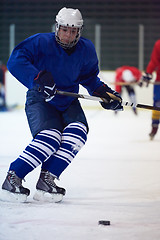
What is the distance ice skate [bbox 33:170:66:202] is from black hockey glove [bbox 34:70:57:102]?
0.39 m

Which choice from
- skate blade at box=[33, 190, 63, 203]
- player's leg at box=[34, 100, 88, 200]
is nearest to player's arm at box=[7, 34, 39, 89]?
player's leg at box=[34, 100, 88, 200]

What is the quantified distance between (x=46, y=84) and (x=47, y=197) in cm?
53

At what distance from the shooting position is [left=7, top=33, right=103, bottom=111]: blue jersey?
2.46m

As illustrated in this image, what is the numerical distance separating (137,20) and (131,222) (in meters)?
9.35

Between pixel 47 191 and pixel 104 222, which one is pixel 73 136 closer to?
pixel 47 191

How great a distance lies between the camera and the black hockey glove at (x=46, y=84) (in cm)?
A: 236

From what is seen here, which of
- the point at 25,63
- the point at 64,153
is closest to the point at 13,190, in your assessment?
A: the point at 64,153

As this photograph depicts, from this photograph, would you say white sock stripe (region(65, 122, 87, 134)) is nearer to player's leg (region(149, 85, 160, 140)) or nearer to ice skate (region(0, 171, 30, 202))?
ice skate (region(0, 171, 30, 202))

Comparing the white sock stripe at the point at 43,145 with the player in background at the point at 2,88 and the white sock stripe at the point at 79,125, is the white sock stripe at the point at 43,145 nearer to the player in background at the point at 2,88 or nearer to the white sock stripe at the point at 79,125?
the white sock stripe at the point at 79,125

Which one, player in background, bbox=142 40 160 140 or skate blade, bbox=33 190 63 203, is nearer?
skate blade, bbox=33 190 63 203

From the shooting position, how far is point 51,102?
101 inches

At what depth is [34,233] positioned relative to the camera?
1866 mm

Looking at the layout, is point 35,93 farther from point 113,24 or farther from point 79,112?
point 113,24

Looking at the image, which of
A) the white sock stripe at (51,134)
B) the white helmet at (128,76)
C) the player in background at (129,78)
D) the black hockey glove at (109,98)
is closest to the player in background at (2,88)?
the player in background at (129,78)
